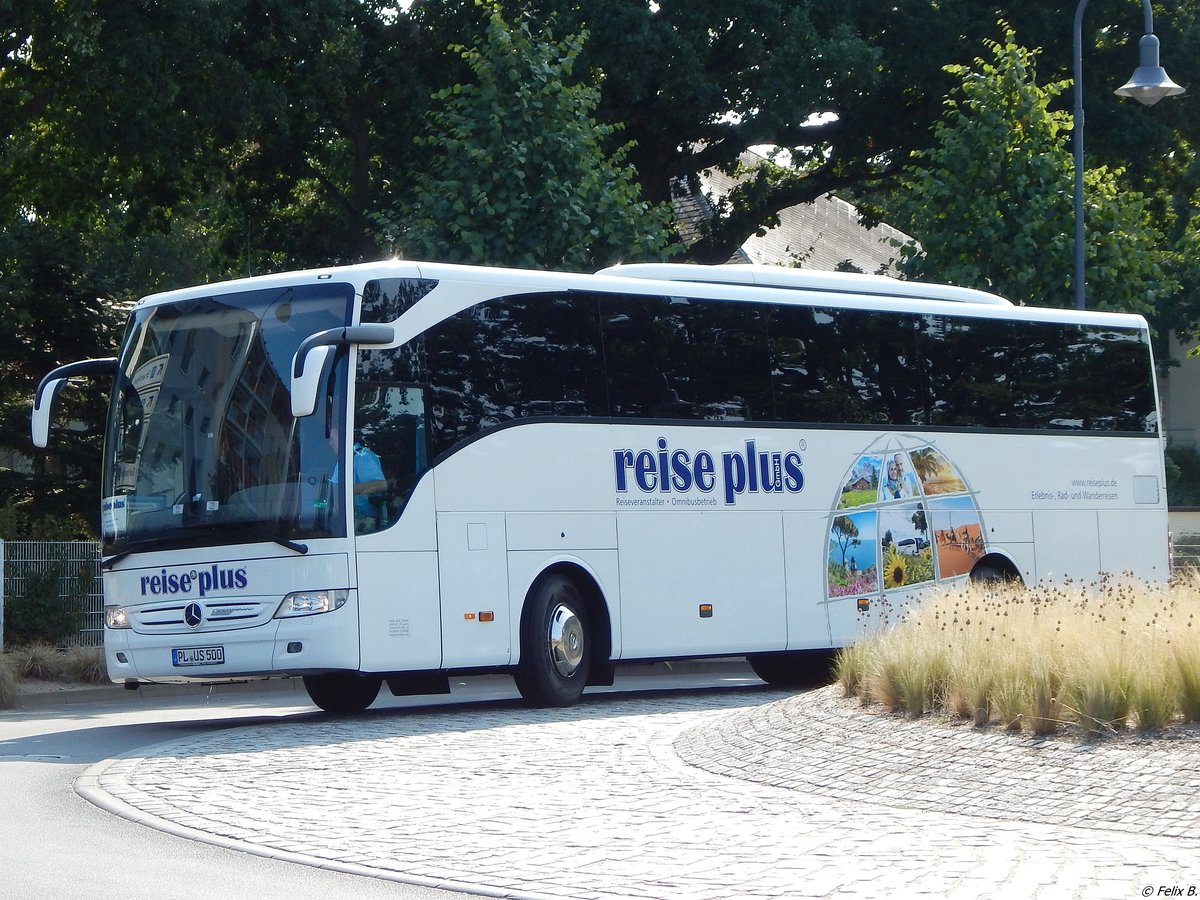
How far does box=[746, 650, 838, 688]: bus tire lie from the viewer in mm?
19188

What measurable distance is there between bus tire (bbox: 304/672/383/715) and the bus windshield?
2.24 metres

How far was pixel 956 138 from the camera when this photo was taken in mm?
26906

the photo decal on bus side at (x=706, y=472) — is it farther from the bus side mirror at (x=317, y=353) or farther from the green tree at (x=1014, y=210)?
the green tree at (x=1014, y=210)

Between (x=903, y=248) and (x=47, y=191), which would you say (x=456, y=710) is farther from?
(x=47, y=191)

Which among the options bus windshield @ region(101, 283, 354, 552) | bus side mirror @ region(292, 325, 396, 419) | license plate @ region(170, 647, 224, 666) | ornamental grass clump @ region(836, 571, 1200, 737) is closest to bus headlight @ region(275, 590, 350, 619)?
bus windshield @ region(101, 283, 354, 552)

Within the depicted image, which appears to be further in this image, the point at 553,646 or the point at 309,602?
the point at 553,646

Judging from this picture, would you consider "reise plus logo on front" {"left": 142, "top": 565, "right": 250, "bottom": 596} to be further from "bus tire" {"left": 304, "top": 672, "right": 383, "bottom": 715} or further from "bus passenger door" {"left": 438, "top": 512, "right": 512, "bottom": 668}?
"bus tire" {"left": 304, "top": 672, "right": 383, "bottom": 715}

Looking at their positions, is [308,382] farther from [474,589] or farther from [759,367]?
[759,367]

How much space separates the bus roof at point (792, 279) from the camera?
1777cm

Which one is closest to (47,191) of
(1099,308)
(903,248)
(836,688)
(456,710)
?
(903,248)

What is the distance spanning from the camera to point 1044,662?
10820mm

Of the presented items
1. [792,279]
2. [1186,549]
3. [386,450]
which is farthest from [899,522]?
[1186,549]

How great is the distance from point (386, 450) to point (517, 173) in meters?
9.68

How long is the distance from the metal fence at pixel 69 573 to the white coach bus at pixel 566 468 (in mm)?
7471
